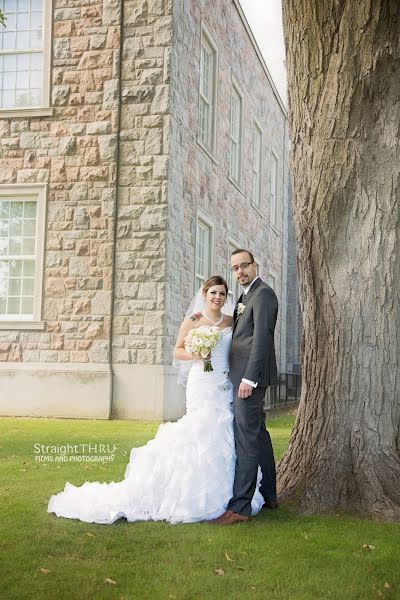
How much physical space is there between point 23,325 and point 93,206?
98.0 inches

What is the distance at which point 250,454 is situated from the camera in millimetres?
5965

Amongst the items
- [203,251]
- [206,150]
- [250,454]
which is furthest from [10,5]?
[250,454]

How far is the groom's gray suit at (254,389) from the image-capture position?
19.5ft

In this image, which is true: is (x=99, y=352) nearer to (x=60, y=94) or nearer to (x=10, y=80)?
(x=60, y=94)

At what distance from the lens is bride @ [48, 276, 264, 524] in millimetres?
5906

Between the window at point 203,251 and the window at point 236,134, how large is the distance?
3084 millimetres

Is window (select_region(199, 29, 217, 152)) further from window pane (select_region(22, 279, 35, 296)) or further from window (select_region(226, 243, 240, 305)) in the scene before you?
window pane (select_region(22, 279, 35, 296))

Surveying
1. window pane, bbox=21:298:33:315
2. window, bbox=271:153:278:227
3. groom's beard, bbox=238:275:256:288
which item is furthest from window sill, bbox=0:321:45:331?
window, bbox=271:153:278:227

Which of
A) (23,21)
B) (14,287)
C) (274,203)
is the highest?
(23,21)

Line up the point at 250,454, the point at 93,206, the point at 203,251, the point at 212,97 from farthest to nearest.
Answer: the point at 212,97
the point at 203,251
the point at 93,206
the point at 250,454

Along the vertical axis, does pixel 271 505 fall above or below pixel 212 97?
below

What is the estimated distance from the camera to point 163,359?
13727 millimetres

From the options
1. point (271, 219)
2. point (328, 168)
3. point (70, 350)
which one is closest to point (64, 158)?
point (70, 350)

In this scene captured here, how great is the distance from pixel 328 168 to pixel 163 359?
314 inches
